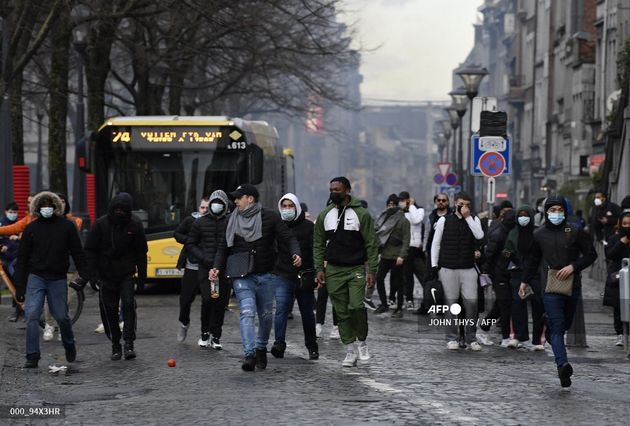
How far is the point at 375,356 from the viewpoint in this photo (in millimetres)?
17609

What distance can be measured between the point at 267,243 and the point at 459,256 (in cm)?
306

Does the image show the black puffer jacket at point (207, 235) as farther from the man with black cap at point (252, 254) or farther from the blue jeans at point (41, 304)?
the blue jeans at point (41, 304)

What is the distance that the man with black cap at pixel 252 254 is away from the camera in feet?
52.2

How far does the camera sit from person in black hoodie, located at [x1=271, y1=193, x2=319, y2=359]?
1659 centimetres

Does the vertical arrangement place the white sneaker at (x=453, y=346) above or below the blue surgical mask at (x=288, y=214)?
below

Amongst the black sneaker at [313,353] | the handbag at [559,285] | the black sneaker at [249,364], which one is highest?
the handbag at [559,285]

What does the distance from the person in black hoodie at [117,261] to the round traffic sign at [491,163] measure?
35.4ft

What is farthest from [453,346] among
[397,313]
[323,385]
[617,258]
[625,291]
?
[397,313]

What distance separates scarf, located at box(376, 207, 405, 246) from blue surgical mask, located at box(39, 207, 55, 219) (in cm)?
872

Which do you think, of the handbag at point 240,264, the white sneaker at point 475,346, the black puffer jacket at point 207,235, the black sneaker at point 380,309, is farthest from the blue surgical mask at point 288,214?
the black sneaker at point 380,309

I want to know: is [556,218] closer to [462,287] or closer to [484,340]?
[462,287]

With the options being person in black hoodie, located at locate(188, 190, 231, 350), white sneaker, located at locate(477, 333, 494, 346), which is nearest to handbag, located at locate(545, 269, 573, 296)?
white sneaker, located at locate(477, 333, 494, 346)

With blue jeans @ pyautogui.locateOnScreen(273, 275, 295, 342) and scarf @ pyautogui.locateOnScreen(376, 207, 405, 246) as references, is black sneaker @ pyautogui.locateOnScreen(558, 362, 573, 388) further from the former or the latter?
scarf @ pyautogui.locateOnScreen(376, 207, 405, 246)

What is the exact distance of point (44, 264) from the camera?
1614 centimetres
